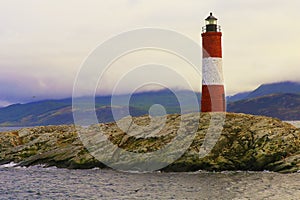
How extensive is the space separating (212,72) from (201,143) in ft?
37.0

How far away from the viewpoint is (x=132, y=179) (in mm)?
40531

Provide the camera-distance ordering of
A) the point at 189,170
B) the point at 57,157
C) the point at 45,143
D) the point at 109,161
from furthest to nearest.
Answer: the point at 45,143
the point at 57,157
the point at 109,161
the point at 189,170

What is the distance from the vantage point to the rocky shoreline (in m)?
42.3

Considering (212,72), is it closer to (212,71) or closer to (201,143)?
(212,71)

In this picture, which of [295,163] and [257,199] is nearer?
[257,199]

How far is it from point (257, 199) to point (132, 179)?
1286cm

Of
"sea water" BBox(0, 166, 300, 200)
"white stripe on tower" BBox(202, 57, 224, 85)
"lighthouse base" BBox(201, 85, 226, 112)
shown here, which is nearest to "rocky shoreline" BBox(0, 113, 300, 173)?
"sea water" BBox(0, 166, 300, 200)

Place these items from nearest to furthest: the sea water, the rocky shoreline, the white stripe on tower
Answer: the sea water → the rocky shoreline → the white stripe on tower

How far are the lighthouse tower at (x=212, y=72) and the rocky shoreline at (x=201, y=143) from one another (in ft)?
13.1

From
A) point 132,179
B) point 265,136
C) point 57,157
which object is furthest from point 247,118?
point 57,157

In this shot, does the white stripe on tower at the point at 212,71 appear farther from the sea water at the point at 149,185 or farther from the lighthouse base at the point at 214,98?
the sea water at the point at 149,185

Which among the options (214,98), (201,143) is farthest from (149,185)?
(214,98)

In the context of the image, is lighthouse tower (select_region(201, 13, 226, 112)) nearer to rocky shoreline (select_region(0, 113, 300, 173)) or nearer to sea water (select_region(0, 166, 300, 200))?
rocky shoreline (select_region(0, 113, 300, 173))

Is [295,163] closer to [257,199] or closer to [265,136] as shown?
[265,136]
